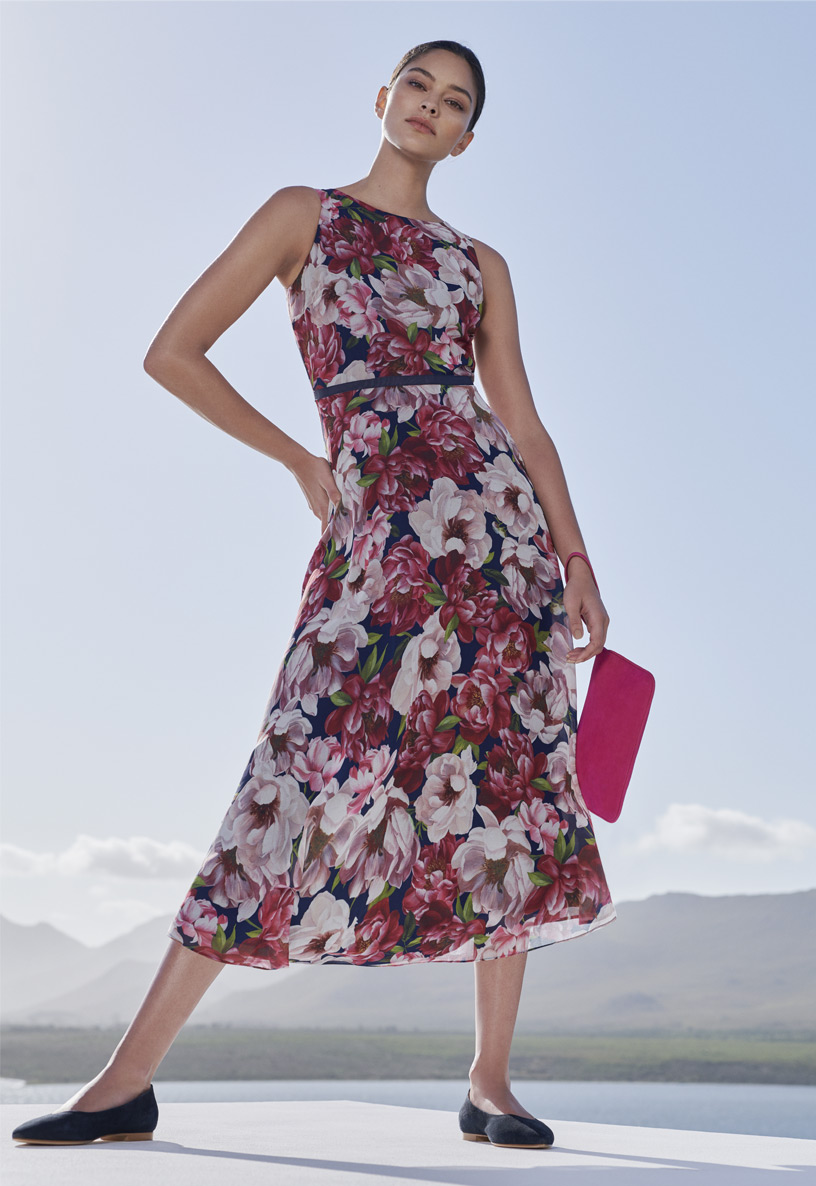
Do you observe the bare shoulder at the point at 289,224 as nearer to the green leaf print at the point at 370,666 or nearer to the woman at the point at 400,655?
the woman at the point at 400,655

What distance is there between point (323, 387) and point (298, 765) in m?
0.65

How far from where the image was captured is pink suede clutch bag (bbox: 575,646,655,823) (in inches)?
67.4

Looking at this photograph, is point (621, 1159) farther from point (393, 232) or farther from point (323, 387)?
point (393, 232)

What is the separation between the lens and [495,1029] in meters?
1.73

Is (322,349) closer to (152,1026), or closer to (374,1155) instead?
(152,1026)

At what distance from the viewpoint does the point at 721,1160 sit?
1.56 metres

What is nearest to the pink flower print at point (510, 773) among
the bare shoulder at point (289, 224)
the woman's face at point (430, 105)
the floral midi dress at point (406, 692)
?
the floral midi dress at point (406, 692)

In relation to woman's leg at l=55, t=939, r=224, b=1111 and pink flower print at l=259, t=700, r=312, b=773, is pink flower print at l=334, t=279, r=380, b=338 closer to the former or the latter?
pink flower print at l=259, t=700, r=312, b=773

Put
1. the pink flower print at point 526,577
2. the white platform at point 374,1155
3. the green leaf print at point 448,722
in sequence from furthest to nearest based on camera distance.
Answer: the pink flower print at point 526,577, the green leaf print at point 448,722, the white platform at point 374,1155

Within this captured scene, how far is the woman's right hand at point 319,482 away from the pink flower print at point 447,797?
0.42 metres

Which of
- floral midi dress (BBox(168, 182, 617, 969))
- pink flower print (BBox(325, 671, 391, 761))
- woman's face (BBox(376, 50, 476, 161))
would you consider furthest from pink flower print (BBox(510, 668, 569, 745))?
woman's face (BBox(376, 50, 476, 161))

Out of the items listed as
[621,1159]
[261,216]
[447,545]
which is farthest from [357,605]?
[621,1159]

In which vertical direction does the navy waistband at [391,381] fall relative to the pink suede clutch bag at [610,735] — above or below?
above

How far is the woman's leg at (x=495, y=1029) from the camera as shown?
1724 millimetres
